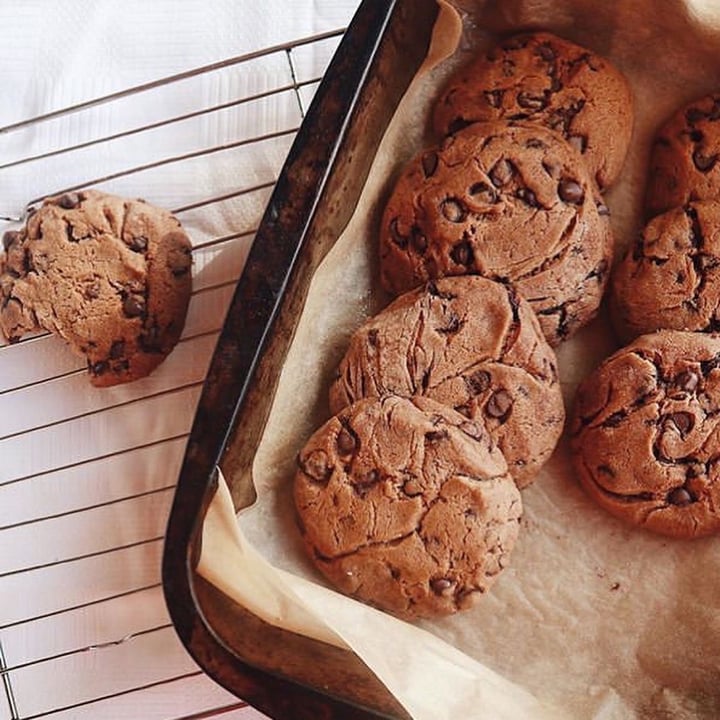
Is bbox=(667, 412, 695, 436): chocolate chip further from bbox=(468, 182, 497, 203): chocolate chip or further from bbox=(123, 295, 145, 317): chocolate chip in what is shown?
bbox=(123, 295, 145, 317): chocolate chip

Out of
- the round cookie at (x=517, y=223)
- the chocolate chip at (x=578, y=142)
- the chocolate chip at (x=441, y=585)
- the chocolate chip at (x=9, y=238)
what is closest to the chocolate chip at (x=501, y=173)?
the round cookie at (x=517, y=223)

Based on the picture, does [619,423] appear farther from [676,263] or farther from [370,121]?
[370,121]

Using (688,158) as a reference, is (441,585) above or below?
below

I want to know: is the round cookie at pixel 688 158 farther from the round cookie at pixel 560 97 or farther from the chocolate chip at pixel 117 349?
the chocolate chip at pixel 117 349

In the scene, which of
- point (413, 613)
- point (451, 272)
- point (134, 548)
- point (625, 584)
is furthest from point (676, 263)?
point (134, 548)

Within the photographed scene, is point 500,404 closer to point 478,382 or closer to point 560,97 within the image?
point 478,382

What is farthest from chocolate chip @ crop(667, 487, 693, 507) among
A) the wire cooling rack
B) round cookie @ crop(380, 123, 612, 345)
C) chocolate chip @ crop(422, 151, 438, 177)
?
the wire cooling rack

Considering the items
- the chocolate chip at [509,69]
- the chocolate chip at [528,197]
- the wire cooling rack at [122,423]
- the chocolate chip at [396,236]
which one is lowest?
the wire cooling rack at [122,423]

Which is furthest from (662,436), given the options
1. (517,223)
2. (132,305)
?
(132,305)
